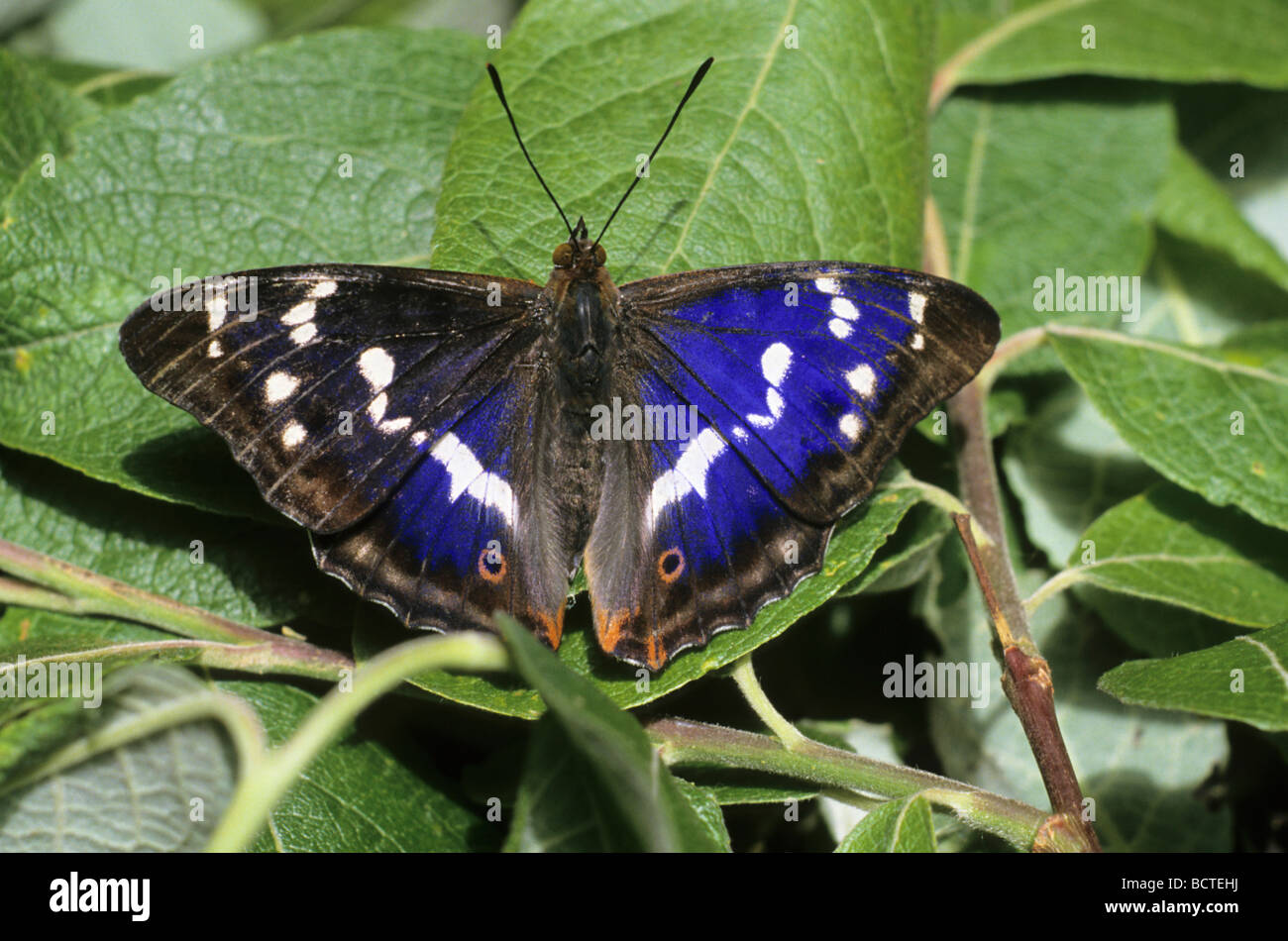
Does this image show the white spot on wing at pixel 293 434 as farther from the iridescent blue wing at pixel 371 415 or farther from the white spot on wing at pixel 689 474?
the white spot on wing at pixel 689 474

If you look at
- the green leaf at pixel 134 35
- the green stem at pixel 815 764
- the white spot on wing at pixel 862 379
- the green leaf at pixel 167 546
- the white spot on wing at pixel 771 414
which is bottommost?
the green stem at pixel 815 764

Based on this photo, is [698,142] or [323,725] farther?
[698,142]

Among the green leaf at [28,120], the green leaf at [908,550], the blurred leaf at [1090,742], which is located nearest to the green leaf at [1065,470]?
the blurred leaf at [1090,742]

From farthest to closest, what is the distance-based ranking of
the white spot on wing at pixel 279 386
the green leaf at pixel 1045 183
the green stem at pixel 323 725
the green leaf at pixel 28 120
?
the green leaf at pixel 1045 183, the green leaf at pixel 28 120, the white spot on wing at pixel 279 386, the green stem at pixel 323 725

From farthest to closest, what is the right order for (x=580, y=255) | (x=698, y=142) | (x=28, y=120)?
(x=28, y=120) < (x=698, y=142) < (x=580, y=255)

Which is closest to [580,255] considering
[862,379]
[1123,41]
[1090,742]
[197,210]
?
[862,379]

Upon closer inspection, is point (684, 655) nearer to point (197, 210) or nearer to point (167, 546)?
point (167, 546)
